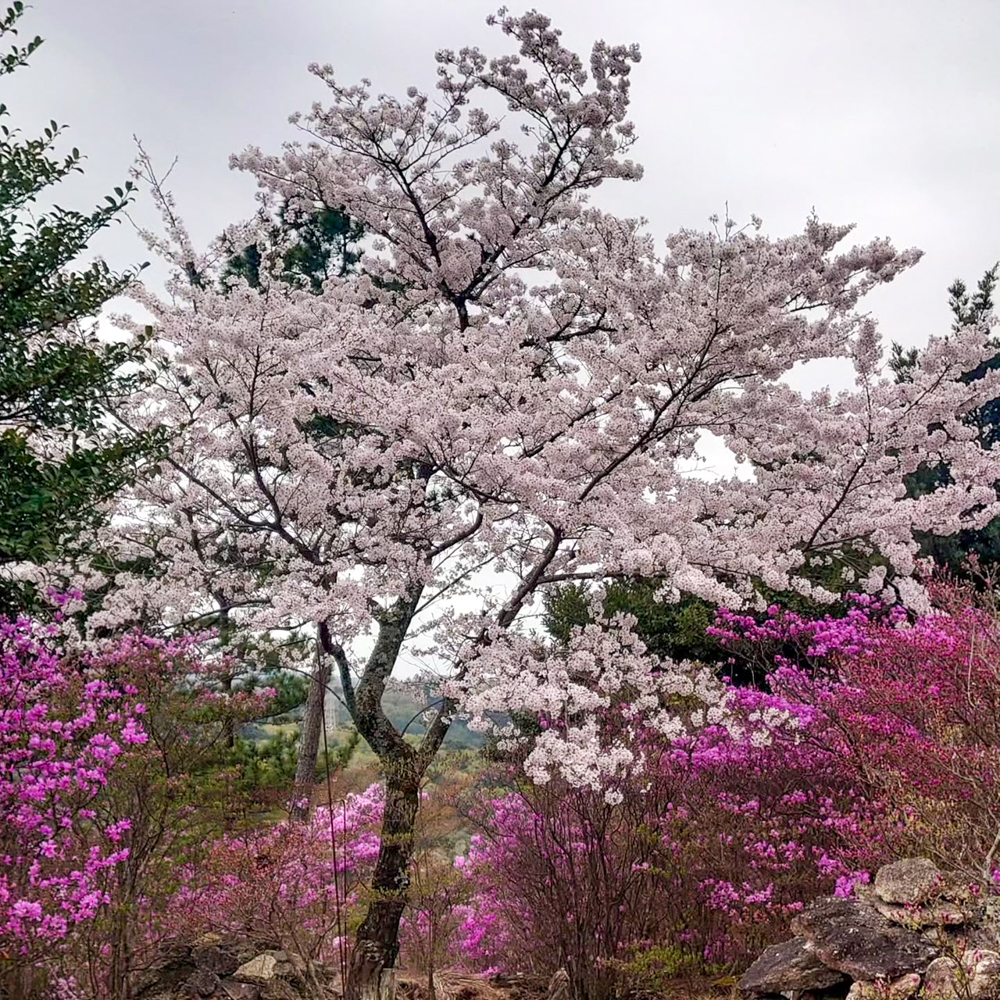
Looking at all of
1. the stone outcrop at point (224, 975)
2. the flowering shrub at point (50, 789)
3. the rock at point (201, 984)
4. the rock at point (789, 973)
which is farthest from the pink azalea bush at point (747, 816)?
the flowering shrub at point (50, 789)

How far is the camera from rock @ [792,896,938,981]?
4.32m

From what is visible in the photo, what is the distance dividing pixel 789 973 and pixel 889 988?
99cm

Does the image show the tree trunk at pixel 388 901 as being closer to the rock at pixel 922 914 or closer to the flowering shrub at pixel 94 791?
the flowering shrub at pixel 94 791

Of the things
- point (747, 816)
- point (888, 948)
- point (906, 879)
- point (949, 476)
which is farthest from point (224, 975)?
point (949, 476)

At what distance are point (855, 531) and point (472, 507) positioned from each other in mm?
2952

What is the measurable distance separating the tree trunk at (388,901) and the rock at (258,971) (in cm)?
63

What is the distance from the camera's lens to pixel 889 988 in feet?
12.6

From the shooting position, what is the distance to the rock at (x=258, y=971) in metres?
6.19

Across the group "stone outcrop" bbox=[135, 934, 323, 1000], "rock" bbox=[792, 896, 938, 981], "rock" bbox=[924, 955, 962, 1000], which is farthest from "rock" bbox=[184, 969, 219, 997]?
"rock" bbox=[924, 955, 962, 1000]

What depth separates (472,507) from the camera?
23.4 feet

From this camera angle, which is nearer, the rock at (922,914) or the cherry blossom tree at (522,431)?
the rock at (922,914)

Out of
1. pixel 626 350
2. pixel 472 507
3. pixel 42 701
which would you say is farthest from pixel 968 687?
pixel 42 701

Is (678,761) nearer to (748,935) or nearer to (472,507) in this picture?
(748,935)

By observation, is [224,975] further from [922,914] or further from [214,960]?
[922,914]
